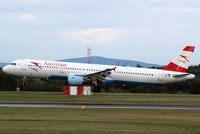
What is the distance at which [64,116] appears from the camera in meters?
20.7

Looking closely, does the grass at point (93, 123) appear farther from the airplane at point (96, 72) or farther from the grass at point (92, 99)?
the airplane at point (96, 72)

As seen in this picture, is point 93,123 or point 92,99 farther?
point 92,99

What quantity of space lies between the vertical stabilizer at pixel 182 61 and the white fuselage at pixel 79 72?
0.95 m

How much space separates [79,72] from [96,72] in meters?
2.68

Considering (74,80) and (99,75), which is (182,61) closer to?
(99,75)

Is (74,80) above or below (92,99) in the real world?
above

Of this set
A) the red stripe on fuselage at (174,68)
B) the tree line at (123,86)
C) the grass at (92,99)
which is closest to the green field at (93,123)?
the grass at (92,99)

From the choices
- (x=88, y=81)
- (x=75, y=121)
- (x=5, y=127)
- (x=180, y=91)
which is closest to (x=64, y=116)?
(x=75, y=121)

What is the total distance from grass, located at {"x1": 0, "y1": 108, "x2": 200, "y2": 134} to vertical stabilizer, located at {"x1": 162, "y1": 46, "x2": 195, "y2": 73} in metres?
27.2

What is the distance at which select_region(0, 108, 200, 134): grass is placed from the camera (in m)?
15.6

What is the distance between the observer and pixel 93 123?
1811 centimetres

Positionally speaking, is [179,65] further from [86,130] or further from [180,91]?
[86,130]

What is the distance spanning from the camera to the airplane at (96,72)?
4488cm

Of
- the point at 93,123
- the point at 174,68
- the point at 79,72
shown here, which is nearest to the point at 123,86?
the point at 174,68
